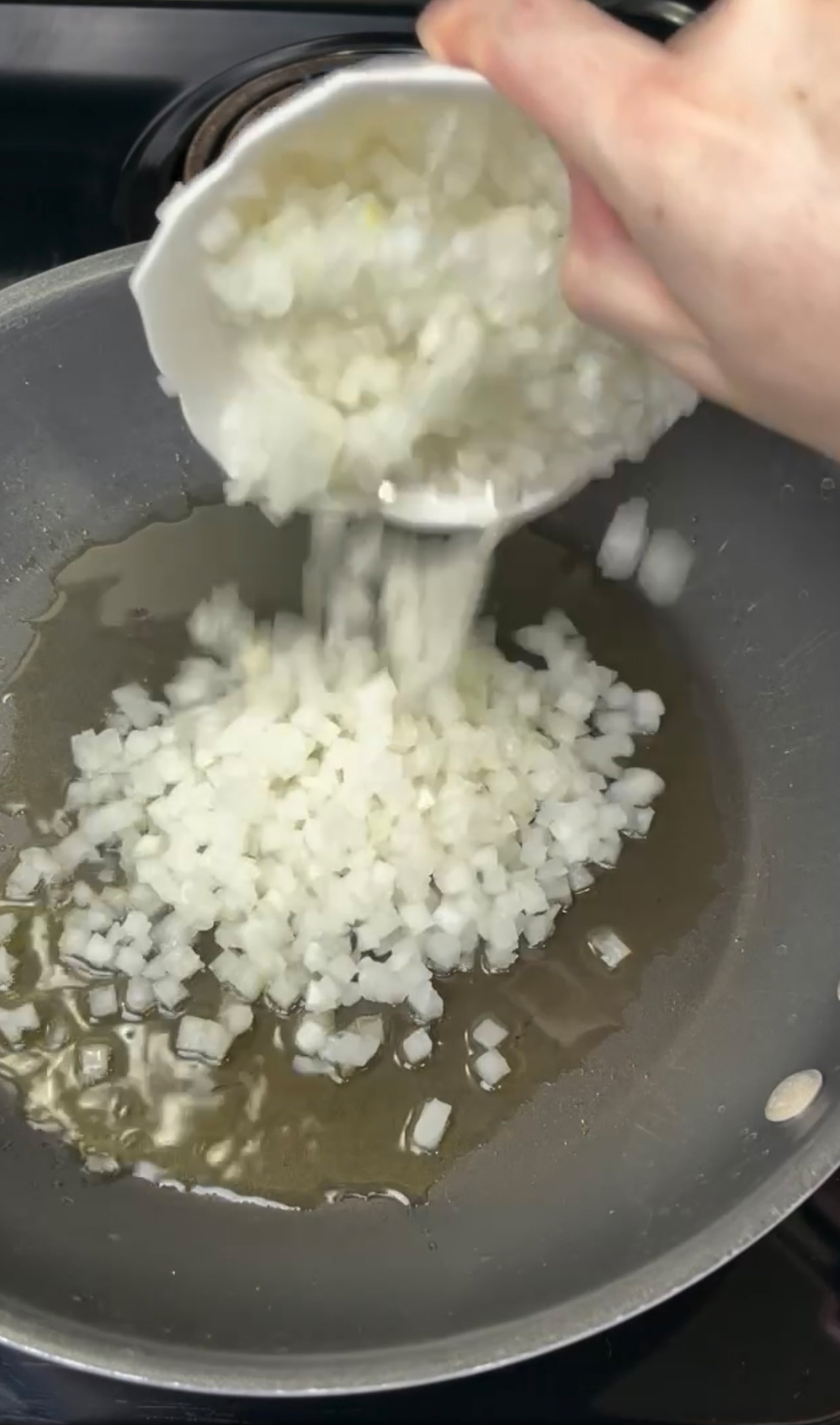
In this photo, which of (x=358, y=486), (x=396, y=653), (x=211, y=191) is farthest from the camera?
(x=396, y=653)

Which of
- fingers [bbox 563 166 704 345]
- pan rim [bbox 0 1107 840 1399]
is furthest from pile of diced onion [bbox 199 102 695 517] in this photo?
pan rim [bbox 0 1107 840 1399]

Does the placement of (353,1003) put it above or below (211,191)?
below

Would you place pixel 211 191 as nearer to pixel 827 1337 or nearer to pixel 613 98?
pixel 613 98

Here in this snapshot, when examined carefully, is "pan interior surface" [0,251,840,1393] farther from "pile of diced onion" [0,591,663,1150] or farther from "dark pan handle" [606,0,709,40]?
"dark pan handle" [606,0,709,40]

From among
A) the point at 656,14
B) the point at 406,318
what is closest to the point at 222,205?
the point at 406,318

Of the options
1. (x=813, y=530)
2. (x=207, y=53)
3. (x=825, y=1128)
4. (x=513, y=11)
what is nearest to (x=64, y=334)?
(x=207, y=53)

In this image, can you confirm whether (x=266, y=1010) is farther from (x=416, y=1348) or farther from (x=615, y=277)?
(x=615, y=277)
